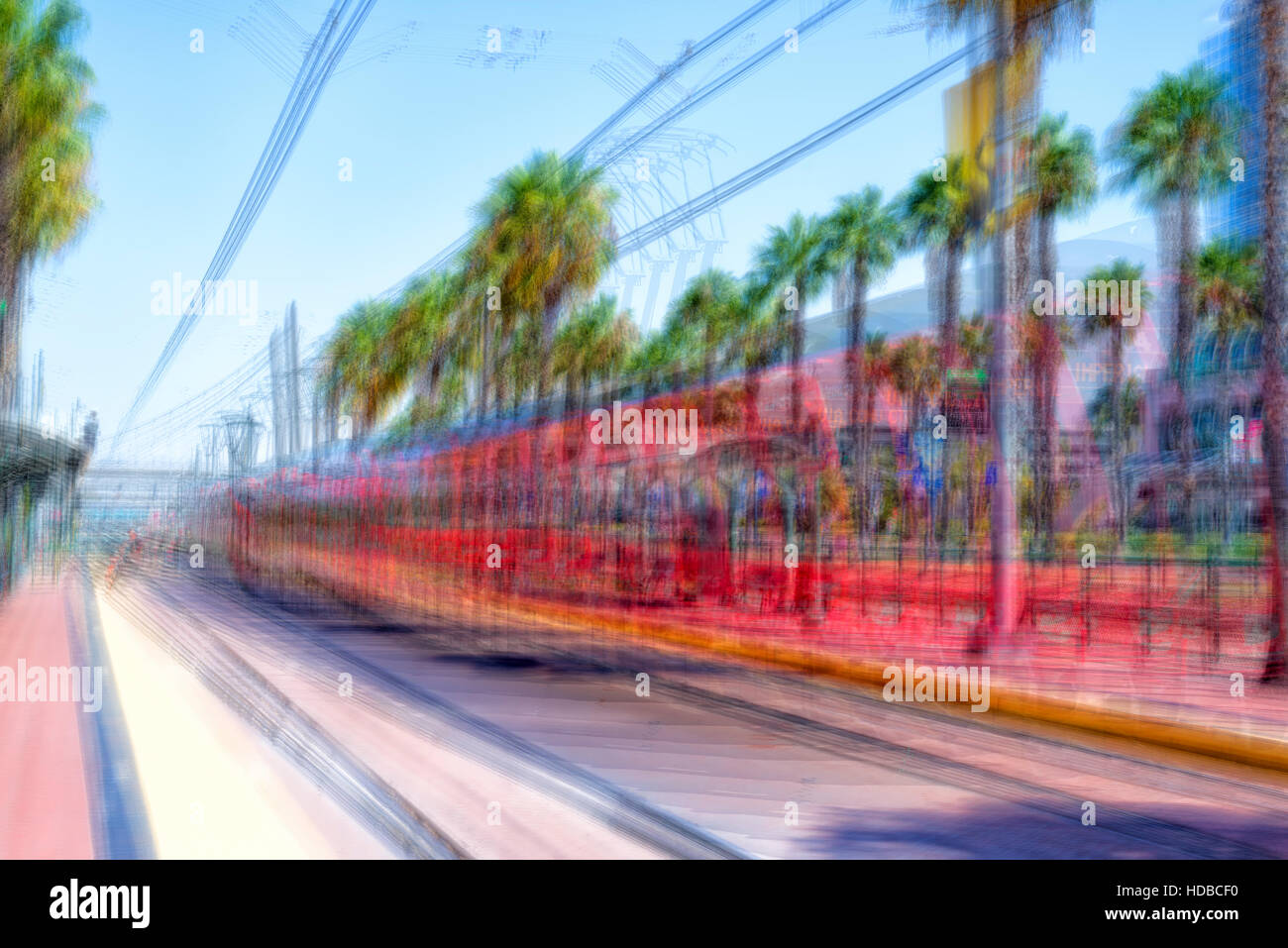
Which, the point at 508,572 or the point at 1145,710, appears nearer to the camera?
the point at 1145,710

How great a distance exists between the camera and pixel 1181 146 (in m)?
31.7

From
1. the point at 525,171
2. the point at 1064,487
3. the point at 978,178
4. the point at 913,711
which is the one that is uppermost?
the point at 525,171

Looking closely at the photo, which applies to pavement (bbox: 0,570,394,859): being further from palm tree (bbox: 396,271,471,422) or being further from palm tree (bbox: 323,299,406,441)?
palm tree (bbox: 323,299,406,441)

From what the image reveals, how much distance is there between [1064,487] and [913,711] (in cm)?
4099

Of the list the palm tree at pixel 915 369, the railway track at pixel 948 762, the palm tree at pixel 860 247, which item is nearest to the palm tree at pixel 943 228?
the palm tree at pixel 860 247

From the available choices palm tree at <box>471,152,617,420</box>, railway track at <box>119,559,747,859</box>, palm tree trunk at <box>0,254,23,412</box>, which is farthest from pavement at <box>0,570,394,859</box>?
palm tree at <box>471,152,617,420</box>

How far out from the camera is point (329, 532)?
88.6 feet

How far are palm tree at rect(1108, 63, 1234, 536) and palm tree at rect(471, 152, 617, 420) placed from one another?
651 inches

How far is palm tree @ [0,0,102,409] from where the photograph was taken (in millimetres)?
17953

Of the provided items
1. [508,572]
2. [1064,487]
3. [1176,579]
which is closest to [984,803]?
[508,572]

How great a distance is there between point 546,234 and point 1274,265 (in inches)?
853

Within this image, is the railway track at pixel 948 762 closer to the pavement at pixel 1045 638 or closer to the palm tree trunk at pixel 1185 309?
the pavement at pixel 1045 638
